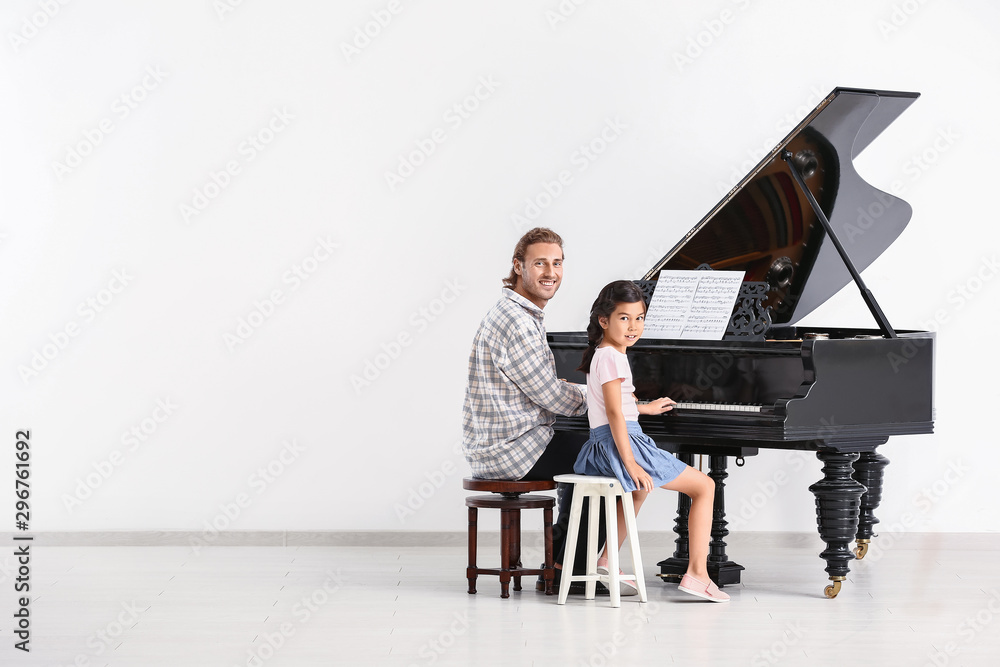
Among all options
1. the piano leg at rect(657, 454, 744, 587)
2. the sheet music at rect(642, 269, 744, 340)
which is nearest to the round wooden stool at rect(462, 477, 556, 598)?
the piano leg at rect(657, 454, 744, 587)

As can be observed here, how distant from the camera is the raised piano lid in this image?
4.46 m

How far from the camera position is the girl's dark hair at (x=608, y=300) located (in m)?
4.21

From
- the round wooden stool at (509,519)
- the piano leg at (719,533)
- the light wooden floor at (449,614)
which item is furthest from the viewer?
the piano leg at (719,533)

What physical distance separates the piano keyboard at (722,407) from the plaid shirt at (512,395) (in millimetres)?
369

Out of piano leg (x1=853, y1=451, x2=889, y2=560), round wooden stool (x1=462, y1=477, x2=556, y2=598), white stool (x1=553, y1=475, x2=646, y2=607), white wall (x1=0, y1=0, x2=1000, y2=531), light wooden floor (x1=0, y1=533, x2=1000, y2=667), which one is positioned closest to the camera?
light wooden floor (x1=0, y1=533, x2=1000, y2=667)

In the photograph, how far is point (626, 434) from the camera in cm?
414

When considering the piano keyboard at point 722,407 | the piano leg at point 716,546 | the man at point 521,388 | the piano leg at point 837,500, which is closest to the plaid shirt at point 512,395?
the man at point 521,388

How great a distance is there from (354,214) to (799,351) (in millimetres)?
2406

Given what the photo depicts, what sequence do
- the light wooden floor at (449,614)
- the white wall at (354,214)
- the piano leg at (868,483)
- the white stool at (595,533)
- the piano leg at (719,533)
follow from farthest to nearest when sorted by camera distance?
the white wall at (354,214) → the piano leg at (868,483) → the piano leg at (719,533) → the white stool at (595,533) → the light wooden floor at (449,614)

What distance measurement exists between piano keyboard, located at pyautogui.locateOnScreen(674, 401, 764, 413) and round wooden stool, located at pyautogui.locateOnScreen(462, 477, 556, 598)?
1.84ft

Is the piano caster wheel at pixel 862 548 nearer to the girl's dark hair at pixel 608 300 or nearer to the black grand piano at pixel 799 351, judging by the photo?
the black grand piano at pixel 799 351

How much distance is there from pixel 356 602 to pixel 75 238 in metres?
2.46

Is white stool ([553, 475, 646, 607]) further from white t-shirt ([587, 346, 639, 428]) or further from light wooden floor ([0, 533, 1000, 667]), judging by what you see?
white t-shirt ([587, 346, 639, 428])

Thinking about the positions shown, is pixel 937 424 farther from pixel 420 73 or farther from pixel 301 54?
pixel 301 54
